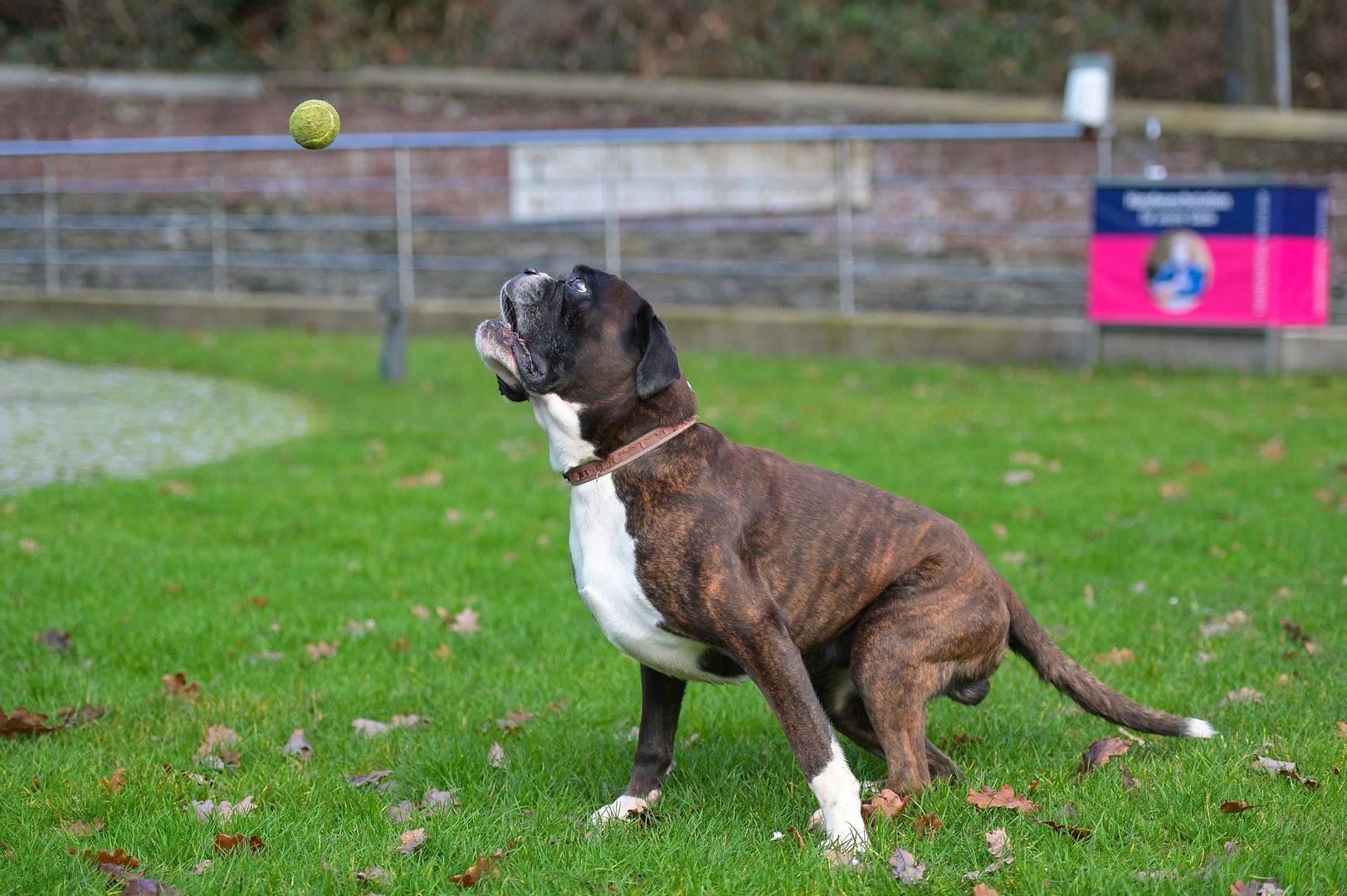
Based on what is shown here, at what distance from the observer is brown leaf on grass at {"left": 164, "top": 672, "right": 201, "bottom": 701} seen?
174 inches

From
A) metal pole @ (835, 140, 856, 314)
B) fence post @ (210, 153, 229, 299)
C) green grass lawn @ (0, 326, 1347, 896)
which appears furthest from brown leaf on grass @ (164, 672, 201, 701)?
fence post @ (210, 153, 229, 299)

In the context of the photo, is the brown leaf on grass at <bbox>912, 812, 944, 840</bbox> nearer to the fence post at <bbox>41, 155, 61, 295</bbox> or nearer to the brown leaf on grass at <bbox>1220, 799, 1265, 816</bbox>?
the brown leaf on grass at <bbox>1220, 799, 1265, 816</bbox>

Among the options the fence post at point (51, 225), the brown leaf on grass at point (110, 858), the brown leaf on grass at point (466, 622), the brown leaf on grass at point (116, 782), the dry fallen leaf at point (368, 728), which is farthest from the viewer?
the fence post at point (51, 225)

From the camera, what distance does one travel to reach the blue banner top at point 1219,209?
36.8ft

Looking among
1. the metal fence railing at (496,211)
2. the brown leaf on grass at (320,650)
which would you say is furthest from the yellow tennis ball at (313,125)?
the metal fence railing at (496,211)

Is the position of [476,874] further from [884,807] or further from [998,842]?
[998,842]

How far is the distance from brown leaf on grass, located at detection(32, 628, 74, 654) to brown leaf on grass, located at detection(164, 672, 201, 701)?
59 cm

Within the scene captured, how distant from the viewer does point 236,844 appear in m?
3.23

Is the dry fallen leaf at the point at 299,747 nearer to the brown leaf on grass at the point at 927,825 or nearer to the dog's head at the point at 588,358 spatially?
the dog's head at the point at 588,358

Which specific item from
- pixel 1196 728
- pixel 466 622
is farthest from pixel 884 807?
pixel 466 622

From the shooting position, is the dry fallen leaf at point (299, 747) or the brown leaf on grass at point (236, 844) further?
the dry fallen leaf at point (299, 747)

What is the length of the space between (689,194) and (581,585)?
12103mm

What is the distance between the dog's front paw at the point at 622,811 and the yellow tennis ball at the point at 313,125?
2.14 m

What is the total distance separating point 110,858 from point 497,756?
115cm
